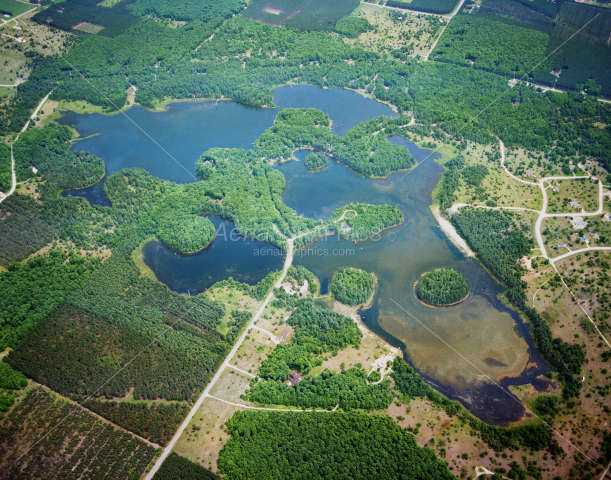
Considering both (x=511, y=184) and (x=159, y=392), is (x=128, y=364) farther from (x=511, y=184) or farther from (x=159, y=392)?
Answer: (x=511, y=184)

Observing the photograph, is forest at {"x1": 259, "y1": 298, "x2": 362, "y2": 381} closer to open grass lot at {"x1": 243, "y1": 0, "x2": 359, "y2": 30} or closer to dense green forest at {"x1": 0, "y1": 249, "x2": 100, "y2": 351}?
dense green forest at {"x1": 0, "y1": 249, "x2": 100, "y2": 351}

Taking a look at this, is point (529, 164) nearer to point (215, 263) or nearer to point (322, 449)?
point (215, 263)

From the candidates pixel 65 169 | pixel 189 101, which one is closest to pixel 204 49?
pixel 189 101

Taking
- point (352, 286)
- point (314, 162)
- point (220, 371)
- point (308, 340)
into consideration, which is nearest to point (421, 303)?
point (352, 286)

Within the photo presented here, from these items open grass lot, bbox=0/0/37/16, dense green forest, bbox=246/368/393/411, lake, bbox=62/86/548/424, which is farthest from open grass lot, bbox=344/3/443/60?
dense green forest, bbox=246/368/393/411

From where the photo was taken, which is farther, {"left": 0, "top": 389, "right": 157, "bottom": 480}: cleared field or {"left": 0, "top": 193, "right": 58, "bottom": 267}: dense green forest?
{"left": 0, "top": 193, "right": 58, "bottom": 267}: dense green forest

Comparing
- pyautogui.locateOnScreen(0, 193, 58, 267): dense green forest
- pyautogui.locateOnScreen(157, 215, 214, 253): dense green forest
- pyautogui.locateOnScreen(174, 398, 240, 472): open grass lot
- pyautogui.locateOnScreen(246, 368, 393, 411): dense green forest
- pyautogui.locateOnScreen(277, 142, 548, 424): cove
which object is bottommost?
pyautogui.locateOnScreen(277, 142, 548, 424): cove
